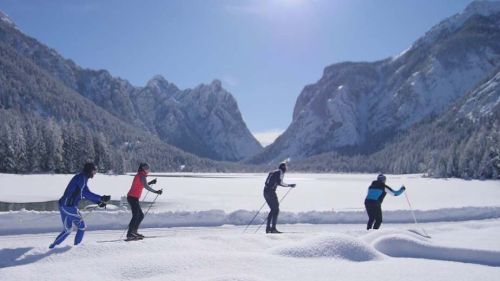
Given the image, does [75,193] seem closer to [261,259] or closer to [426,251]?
[261,259]

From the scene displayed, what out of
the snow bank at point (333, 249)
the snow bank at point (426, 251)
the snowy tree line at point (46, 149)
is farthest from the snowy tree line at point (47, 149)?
the snow bank at point (426, 251)

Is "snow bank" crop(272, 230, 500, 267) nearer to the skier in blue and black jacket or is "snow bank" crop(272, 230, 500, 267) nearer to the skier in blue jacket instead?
the skier in blue and black jacket

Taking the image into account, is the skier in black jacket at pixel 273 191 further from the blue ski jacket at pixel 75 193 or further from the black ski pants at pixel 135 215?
the blue ski jacket at pixel 75 193

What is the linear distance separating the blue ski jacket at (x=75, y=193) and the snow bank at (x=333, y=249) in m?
4.78

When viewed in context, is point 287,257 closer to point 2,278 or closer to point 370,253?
point 370,253

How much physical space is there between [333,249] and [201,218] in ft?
32.4

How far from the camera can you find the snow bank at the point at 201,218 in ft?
50.2

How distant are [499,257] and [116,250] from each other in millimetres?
7469

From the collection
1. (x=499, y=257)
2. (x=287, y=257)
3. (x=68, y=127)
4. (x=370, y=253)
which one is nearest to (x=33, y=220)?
(x=287, y=257)

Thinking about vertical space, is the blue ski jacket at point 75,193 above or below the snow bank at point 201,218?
above

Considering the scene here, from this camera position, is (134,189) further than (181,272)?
Yes

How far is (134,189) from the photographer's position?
12.0 metres

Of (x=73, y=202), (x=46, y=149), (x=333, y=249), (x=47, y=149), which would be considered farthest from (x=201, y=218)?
(x=47, y=149)

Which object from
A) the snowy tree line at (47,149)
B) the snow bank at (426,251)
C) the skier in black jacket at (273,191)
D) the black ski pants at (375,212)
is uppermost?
the snowy tree line at (47,149)
